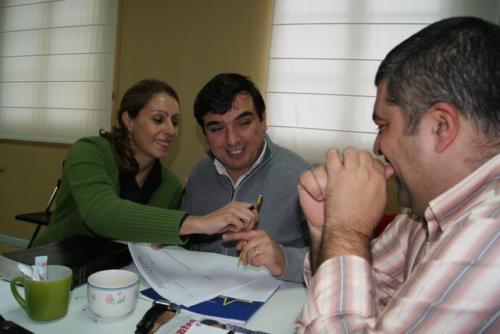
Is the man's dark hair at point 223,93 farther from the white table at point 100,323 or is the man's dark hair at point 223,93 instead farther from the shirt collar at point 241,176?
the white table at point 100,323

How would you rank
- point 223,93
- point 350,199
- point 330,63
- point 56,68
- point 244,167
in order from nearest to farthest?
point 350,199
point 223,93
point 244,167
point 330,63
point 56,68

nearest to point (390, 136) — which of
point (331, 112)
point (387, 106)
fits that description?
point (387, 106)

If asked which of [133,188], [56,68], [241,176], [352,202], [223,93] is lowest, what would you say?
[133,188]

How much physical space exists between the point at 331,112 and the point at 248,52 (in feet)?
2.33

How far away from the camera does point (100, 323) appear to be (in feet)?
2.56


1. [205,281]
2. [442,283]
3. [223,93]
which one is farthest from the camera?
[223,93]

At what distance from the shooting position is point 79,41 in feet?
10.1

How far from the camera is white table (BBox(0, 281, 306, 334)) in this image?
756 millimetres

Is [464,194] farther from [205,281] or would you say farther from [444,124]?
[205,281]

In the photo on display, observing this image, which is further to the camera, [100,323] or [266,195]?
[266,195]

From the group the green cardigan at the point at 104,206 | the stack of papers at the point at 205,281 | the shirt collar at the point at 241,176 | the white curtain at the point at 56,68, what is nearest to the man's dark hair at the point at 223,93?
the shirt collar at the point at 241,176

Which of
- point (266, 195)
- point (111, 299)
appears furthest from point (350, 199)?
point (266, 195)

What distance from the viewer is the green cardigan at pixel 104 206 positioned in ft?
3.74

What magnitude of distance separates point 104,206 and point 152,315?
0.54m
